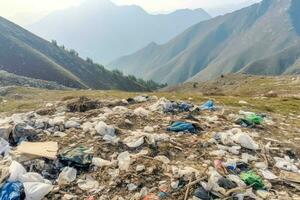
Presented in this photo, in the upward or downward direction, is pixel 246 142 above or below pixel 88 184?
above

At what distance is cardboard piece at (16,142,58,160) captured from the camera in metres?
A: 10.3

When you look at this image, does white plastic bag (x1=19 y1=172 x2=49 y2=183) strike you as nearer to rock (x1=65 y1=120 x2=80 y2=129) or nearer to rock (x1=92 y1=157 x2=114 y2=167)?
rock (x1=92 y1=157 x2=114 y2=167)

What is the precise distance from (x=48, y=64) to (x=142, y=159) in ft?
393

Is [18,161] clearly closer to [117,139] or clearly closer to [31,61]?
[117,139]

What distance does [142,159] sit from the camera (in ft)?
33.6

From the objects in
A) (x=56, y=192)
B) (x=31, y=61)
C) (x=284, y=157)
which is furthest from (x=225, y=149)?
(x=31, y=61)

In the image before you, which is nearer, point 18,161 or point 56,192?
point 56,192

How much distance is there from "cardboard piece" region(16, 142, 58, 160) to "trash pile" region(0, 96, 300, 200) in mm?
23

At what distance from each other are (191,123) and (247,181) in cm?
383

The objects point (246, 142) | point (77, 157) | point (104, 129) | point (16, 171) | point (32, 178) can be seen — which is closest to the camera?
point (32, 178)

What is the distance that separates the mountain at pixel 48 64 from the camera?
394 ft

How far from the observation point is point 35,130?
12.5 metres

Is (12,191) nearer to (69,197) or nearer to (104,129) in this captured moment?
(69,197)

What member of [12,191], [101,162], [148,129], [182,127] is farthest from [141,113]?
[12,191]
